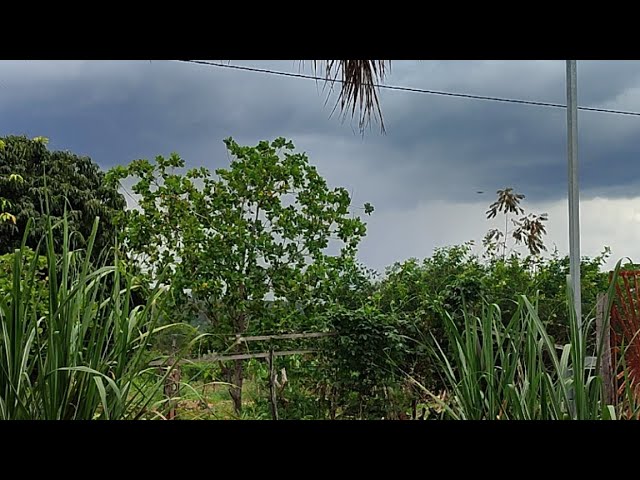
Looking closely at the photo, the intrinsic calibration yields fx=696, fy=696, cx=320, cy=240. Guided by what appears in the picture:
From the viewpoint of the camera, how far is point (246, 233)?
525 cm

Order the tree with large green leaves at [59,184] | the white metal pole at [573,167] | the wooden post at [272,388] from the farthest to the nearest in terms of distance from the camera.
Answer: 1. the tree with large green leaves at [59,184]
2. the wooden post at [272,388]
3. the white metal pole at [573,167]

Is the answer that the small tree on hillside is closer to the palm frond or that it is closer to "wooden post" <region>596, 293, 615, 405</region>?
Answer: "wooden post" <region>596, 293, 615, 405</region>

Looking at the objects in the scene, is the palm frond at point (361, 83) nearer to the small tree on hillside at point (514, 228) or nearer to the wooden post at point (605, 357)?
the wooden post at point (605, 357)

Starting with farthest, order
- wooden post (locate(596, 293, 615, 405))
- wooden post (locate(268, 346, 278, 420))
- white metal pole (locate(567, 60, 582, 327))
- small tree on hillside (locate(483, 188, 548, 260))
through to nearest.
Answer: small tree on hillside (locate(483, 188, 548, 260)) → wooden post (locate(268, 346, 278, 420)) → white metal pole (locate(567, 60, 582, 327)) → wooden post (locate(596, 293, 615, 405))

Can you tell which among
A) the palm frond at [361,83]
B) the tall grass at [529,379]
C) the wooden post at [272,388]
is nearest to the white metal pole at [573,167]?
the palm frond at [361,83]

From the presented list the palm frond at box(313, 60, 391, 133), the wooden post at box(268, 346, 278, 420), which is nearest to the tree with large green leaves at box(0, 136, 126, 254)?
the wooden post at box(268, 346, 278, 420)

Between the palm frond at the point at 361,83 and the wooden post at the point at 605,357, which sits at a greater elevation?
the palm frond at the point at 361,83

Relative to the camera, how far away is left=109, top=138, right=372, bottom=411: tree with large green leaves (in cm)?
523

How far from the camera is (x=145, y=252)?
17.5ft

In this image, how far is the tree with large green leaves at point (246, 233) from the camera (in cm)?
523
